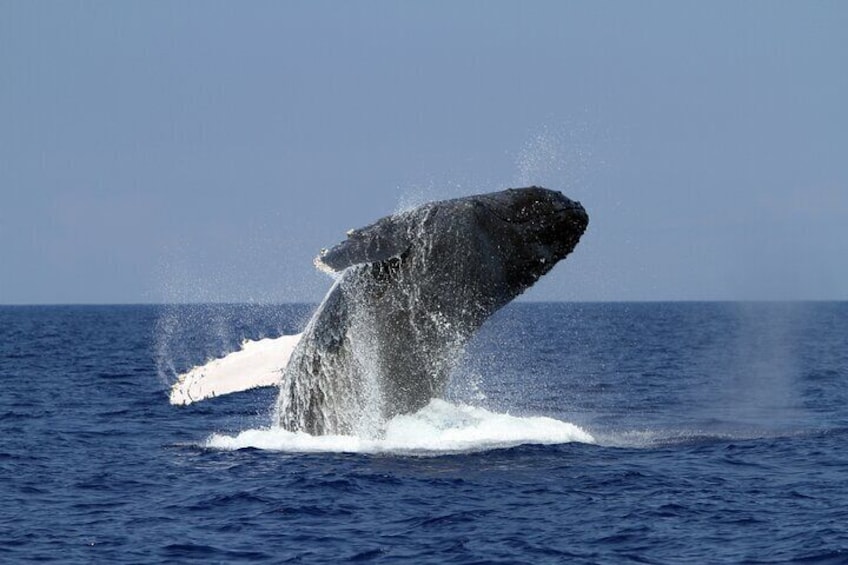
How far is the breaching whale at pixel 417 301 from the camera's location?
47.7 feet

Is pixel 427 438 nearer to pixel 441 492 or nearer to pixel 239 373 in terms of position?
pixel 441 492

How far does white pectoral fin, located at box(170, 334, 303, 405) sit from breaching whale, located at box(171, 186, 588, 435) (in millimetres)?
1208

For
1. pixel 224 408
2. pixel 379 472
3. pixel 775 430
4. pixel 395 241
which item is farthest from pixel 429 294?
pixel 224 408

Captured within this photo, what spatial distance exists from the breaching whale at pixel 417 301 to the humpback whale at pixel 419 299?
12 mm

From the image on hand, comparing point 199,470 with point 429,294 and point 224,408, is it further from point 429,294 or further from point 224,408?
point 224,408

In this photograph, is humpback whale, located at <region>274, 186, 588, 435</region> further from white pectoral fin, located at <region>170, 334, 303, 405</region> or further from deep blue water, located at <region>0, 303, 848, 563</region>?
white pectoral fin, located at <region>170, 334, 303, 405</region>

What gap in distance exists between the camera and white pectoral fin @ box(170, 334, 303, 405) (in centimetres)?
1669

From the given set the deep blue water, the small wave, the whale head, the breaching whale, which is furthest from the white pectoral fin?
the whale head

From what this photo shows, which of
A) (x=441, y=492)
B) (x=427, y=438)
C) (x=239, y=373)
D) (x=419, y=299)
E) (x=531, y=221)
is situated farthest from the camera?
(x=239, y=373)

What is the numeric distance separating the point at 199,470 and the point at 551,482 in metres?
4.16

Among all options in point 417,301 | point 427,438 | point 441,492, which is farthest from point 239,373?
point 441,492

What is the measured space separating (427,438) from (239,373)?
3556mm

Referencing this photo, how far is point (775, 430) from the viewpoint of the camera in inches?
727

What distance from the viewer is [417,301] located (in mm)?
14867
